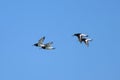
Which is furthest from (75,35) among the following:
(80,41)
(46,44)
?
(46,44)

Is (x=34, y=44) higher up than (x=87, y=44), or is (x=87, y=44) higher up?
(x=34, y=44)

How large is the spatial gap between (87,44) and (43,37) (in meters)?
10.8

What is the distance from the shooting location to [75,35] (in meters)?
64.2

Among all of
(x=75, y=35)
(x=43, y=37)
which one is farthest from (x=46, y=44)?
(x=75, y=35)

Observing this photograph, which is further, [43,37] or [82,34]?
[43,37]

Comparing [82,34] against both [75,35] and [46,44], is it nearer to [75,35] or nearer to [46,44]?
[75,35]

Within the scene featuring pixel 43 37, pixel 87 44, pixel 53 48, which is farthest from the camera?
pixel 43 37

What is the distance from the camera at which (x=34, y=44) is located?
233 feet

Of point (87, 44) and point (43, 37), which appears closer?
point (87, 44)

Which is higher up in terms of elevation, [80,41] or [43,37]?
[43,37]

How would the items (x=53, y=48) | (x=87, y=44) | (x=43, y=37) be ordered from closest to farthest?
1. (x=87, y=44)
2. (x=53, y=48)
3. (x=43, y=37)

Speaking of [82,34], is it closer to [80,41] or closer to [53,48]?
[80,41]

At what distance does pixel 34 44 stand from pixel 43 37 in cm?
167

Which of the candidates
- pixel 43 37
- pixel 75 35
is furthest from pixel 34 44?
pixel 75 35
